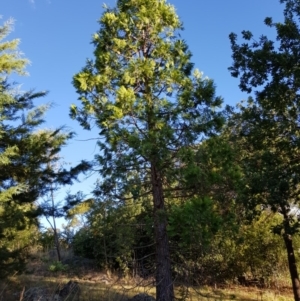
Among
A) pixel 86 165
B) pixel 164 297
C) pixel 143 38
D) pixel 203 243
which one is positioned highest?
pixel 143 38

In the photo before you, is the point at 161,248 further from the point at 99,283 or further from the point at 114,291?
the point at 99,283

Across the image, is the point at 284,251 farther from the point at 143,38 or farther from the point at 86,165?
the point at 143,38

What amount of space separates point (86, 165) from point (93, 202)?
1.16 m

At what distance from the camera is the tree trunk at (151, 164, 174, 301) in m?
7.64

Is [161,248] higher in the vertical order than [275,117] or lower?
lower

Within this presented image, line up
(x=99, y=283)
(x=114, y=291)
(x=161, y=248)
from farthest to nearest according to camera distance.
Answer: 1. (x=99, y=283)
2. (x=114, y=291)
3. (x=161, y=248)

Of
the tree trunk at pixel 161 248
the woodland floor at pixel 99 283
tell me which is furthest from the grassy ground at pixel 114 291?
the tree trunk at pixel 161 248

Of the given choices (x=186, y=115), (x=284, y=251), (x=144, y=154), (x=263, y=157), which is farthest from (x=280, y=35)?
(x=284, y=251)

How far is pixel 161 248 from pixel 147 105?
3.31 meters

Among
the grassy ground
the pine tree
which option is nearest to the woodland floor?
the grassy ground

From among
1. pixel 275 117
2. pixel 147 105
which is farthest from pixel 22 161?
pixel 275 117

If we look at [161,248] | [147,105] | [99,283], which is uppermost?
[147,105]

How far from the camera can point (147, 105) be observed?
8.16 m

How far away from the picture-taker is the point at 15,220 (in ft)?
29.9
